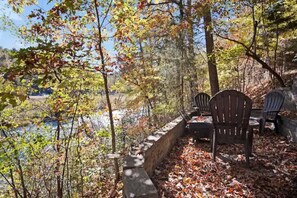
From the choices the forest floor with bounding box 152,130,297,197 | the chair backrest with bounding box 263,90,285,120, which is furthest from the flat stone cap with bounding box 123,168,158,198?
the chair backrest with bounding box 263,90,285,120

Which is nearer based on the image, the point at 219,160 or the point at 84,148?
the point at 219,160

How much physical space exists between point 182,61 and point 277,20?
3.24 metres

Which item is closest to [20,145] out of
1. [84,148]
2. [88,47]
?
[84,148]

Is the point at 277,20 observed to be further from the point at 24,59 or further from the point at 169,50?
the point at 24,59

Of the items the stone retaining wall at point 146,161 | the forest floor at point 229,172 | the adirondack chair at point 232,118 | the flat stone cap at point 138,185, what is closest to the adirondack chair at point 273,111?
the forest floor at point 229,172

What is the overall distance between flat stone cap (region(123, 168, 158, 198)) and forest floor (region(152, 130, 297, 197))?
1.38ft

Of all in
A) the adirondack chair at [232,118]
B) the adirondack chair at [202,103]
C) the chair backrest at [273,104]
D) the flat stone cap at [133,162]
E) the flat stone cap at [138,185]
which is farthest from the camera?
the adirondack chair at [202,103]

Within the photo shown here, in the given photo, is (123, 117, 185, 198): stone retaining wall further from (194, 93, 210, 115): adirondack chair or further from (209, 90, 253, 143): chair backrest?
(194, 93, 210, 115): adirondack chair

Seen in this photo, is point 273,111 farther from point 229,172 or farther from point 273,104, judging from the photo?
point 229,172

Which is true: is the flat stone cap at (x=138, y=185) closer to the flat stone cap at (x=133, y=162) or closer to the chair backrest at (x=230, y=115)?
the flat stone cap at (x=133, y=162)

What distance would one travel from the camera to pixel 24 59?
1815 millimetres

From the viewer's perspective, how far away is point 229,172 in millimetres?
2723

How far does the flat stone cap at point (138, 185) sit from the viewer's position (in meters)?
1.67

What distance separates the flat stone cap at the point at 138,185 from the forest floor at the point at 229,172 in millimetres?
422
